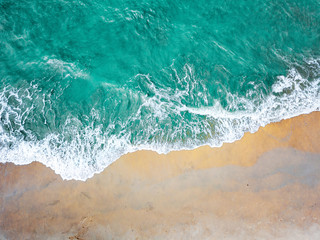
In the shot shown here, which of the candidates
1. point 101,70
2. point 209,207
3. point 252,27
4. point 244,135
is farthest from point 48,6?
point 209,207

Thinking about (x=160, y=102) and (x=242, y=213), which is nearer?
(x=242, y=213)

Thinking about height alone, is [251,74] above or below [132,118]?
above

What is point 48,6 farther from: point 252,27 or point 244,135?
point 244,135

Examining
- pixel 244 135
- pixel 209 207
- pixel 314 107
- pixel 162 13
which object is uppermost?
pixel 162 13

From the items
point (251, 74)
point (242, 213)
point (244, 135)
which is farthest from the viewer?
point (251, 74)

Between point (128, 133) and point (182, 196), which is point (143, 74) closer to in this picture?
point (128, 133)

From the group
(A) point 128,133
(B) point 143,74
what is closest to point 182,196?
(A) point 128,133
